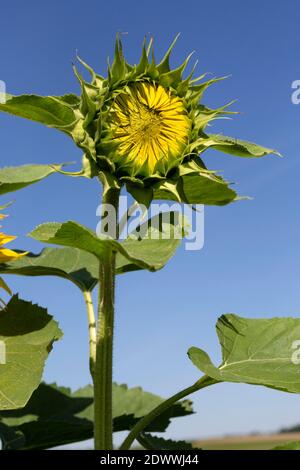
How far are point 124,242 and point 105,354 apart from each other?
38 cm

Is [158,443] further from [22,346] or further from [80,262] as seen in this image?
[22,346]

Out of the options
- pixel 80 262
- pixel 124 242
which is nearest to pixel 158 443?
pixel 80 262

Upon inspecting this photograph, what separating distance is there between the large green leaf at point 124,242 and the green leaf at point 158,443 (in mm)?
1301

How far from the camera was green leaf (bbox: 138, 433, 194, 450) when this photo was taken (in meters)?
3.39

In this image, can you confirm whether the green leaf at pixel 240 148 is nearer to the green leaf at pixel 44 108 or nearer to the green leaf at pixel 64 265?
the green leaf at pixel 44 108

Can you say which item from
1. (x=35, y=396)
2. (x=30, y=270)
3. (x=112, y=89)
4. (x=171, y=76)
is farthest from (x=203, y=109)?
(x=35, y=396)

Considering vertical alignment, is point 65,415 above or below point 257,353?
below

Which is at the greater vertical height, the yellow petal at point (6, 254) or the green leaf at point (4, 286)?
the yellow petal at point (6, 254)

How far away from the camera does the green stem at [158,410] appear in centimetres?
261

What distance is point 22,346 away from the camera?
2602 millimetres

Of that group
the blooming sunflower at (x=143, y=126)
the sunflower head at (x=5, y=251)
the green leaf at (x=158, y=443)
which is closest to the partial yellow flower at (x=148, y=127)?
the blooming sunflower at (x=143, y=126)

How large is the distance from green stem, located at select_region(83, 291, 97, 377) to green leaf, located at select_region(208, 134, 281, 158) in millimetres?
803

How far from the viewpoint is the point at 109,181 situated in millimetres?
2375
